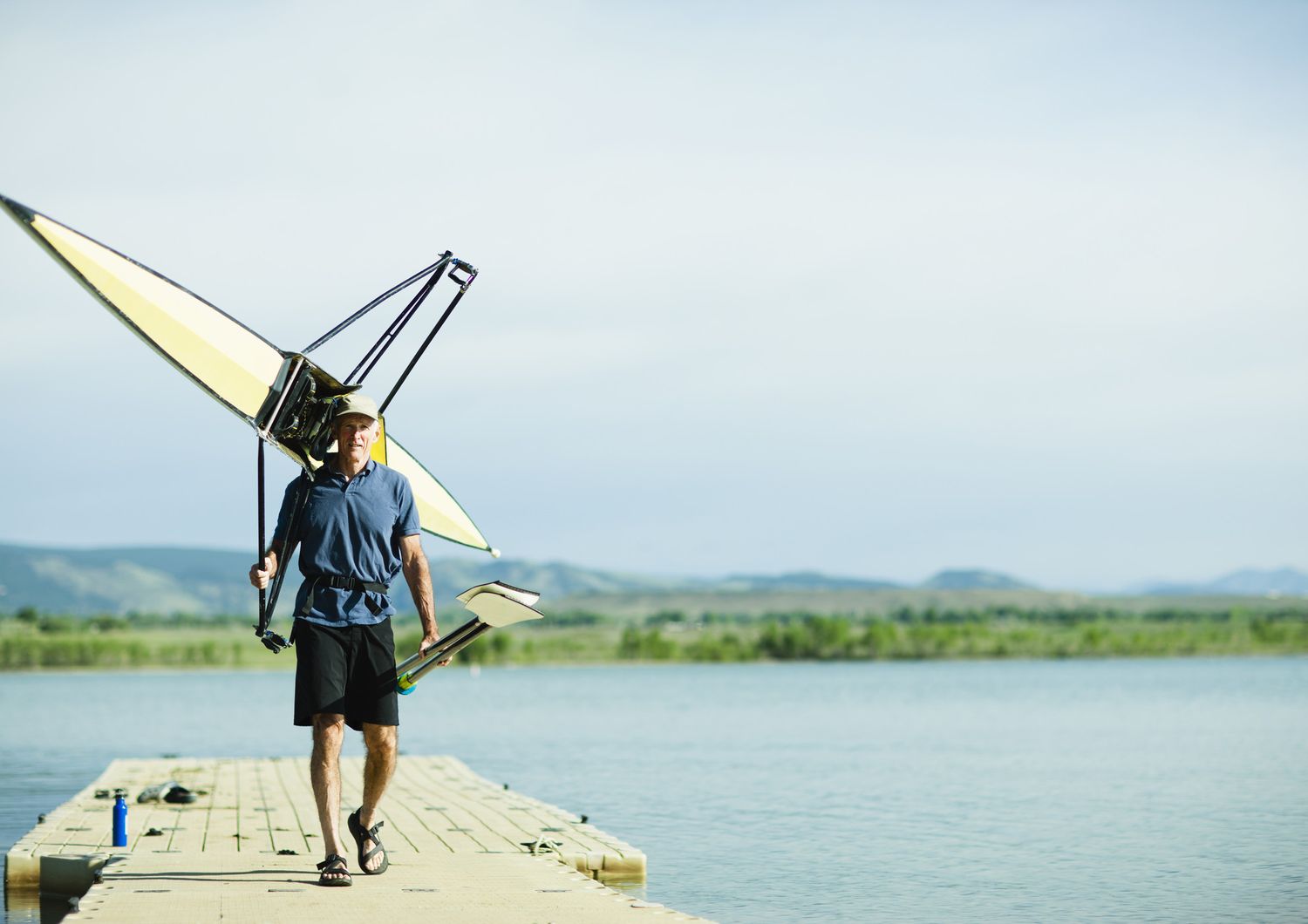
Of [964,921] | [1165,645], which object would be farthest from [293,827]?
[1165,645]

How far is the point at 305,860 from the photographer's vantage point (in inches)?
348

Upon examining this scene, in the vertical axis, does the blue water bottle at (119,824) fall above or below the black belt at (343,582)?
below

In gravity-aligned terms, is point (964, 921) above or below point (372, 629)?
below

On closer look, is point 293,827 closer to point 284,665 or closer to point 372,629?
point 372,629

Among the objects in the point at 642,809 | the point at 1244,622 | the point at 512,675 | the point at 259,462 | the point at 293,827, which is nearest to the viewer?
the point at 259,462

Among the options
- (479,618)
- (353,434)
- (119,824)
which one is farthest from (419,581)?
(119,824)

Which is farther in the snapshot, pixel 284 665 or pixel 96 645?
pixel 284 665

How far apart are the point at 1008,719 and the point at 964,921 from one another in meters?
24.0

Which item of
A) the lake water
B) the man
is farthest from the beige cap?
the lake water

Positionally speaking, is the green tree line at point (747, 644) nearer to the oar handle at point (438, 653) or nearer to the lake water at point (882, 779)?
the lake water at point (882, 779)

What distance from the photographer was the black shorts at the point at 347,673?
25.0ft

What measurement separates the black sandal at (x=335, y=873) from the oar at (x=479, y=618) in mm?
819

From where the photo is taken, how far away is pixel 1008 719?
33438 millimetres

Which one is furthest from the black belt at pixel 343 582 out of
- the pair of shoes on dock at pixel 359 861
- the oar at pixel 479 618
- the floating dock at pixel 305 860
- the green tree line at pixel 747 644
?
the green tree line at pixel 747 644
